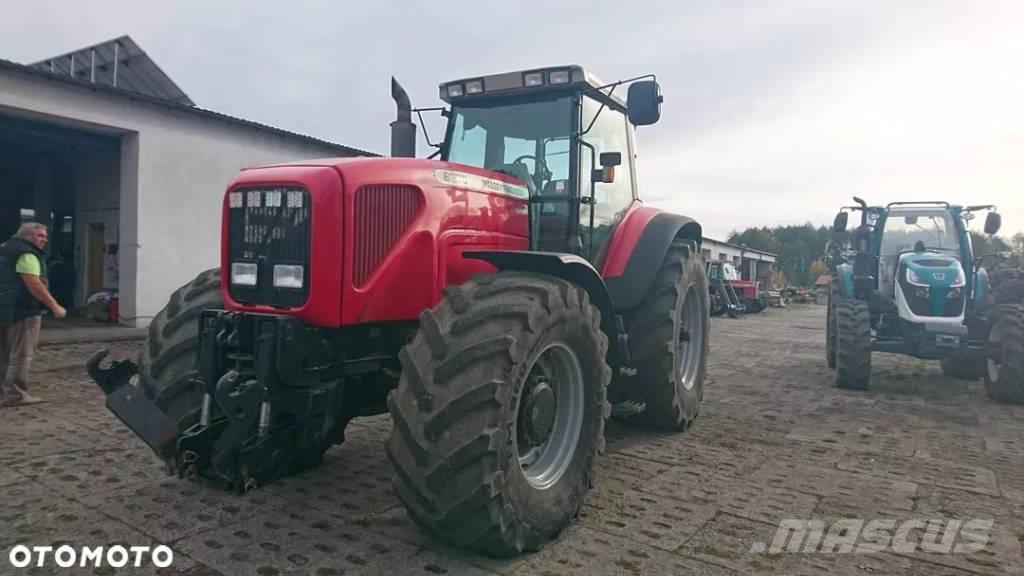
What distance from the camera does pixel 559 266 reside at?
3.52m

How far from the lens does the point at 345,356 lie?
3.38 m

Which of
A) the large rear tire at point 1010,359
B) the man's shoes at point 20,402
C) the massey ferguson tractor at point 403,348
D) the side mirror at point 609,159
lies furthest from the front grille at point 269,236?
the large rear tire at point 1010,359

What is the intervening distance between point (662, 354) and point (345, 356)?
248 cm

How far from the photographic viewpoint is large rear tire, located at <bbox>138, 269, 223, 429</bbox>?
11.3ft

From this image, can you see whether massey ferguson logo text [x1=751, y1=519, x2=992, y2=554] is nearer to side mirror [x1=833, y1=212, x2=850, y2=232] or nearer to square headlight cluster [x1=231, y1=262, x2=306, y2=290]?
square headlight cluster [x1=231, y1=262, x2=306, y2=290]

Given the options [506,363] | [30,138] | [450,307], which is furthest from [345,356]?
[30,138]

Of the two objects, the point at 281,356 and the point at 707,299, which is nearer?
the point at 281,356

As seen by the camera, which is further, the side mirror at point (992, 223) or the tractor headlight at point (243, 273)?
the side mirror at point (992, 223)

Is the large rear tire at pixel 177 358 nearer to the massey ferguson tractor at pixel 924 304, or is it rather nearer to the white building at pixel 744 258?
the massey ferguson tractor at pixel 924 304

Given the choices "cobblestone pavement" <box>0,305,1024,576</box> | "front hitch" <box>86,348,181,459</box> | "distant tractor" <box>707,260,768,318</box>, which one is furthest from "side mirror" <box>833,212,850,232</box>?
"distant tractor" <box>707,260,768,318</box>

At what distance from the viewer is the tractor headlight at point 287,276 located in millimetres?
3133

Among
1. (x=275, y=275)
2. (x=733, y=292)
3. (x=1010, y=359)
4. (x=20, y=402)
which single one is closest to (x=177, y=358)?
(x=275, y=275)

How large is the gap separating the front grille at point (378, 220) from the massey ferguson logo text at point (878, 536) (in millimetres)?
2285

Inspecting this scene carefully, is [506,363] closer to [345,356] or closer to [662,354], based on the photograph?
[345,356]
